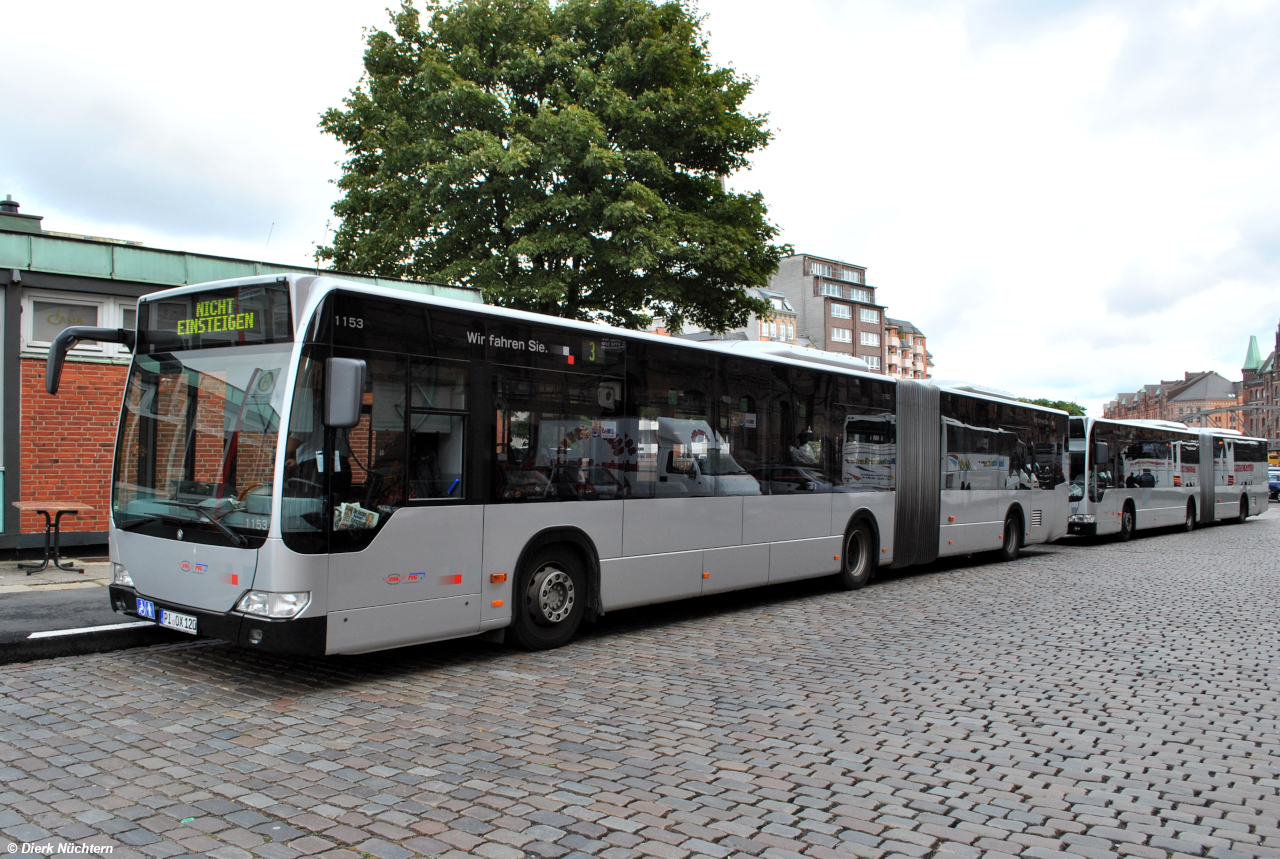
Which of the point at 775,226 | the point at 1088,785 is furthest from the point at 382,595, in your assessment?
the point at 775,226

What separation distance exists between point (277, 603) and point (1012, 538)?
14.1m

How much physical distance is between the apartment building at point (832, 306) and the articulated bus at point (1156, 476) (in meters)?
75.1

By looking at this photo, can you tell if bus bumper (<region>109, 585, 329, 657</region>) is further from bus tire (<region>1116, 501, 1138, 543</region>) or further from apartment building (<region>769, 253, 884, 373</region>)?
apartment building (<region>769, 253, 884, 373</region>)

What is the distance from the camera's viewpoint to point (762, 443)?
1096 cm

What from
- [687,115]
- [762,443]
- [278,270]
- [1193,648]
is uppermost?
[687,115]

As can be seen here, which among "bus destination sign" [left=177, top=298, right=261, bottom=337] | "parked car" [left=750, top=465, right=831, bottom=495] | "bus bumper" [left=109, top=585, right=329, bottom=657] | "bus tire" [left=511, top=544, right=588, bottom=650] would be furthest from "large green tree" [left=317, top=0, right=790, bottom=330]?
"bus bumper" [left=109, top=585, right=329, bottom=657]

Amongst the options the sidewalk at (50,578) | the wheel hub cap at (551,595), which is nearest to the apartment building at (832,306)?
the sidewalk at (50,578)

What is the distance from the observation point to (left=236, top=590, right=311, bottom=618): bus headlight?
6.33 meters

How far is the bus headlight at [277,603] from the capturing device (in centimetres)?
633

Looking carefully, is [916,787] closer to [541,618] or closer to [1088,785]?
[1088,785]

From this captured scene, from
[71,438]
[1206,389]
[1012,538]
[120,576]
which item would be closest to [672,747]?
[120,576]

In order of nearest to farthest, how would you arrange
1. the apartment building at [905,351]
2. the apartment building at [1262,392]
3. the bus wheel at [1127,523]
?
the bus wheel at [1127,523] < the apartment building at [905,351] < the apartment building at [1262,392]

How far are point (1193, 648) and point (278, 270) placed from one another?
13004 millimetres

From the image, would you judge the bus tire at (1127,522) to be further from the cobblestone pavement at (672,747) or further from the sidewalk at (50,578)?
the sidewalk at (50,578)
